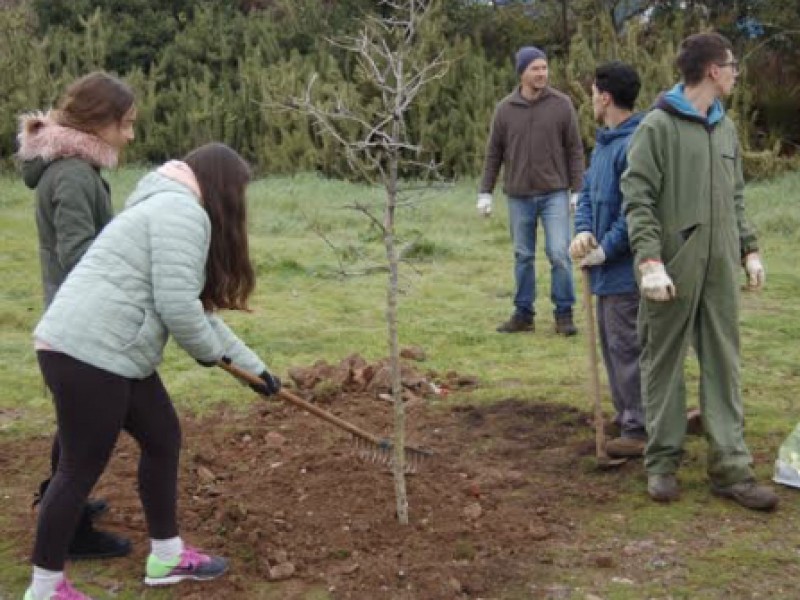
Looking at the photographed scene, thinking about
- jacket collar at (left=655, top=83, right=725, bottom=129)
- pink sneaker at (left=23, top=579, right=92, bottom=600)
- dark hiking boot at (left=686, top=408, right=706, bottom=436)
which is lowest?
pink sneaker at (left=23, top=579, right=92, bottom=600)

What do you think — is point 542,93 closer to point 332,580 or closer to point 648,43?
point 332,580

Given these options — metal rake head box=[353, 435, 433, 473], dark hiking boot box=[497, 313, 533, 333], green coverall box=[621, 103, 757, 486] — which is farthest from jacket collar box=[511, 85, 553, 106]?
metal rake head box=[353, 435, 433, 473]

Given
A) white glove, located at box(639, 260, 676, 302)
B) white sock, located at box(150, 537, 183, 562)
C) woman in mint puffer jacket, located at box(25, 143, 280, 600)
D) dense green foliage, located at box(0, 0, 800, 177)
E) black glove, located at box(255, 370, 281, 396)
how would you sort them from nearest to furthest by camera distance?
woman in mint puffer jacket, located at box(25, 143, 280, 600) → white sock, located at box(150, 537, 183, 562) → black glove, located at box(255, 370, 281, 396) → white glove, located at box(639, 260, 676, 302) → dense green foliage, located at box(0, 0, 800, 177)

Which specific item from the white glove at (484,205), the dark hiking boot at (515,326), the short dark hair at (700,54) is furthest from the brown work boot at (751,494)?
the white glove at (484,205)

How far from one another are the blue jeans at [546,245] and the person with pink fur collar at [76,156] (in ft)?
14.7

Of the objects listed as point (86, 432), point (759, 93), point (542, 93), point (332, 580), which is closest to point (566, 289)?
point (542, 93)

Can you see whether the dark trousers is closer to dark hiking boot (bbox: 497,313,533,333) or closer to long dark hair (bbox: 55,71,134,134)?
long dark hair (bbox: 55,71,134,134)

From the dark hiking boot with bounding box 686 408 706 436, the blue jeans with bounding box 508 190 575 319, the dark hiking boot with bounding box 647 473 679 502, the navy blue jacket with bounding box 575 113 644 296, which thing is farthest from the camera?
the blue jeans with bounding box 508 190 575 319

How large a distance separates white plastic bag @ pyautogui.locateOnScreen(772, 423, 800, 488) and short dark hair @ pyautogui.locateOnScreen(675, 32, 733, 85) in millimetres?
1628

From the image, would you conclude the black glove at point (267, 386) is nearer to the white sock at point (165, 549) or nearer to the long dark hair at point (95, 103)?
the white sock at point (165, 549)

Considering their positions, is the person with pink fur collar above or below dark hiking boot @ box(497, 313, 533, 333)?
above

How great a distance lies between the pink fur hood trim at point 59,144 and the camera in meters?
4.17

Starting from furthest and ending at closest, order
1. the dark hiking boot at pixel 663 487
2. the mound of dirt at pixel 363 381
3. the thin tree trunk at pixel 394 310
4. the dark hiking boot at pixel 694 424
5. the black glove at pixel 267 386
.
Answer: the mound of dirt at pixel 363 381, the dark hiking boot at pixel 694 424, the dark hiking boot at pixel 663 487, the thin tree trunk at pixel 394 310, the black glove at pixel 267 386

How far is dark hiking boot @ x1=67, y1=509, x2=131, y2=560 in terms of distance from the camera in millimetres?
4375
